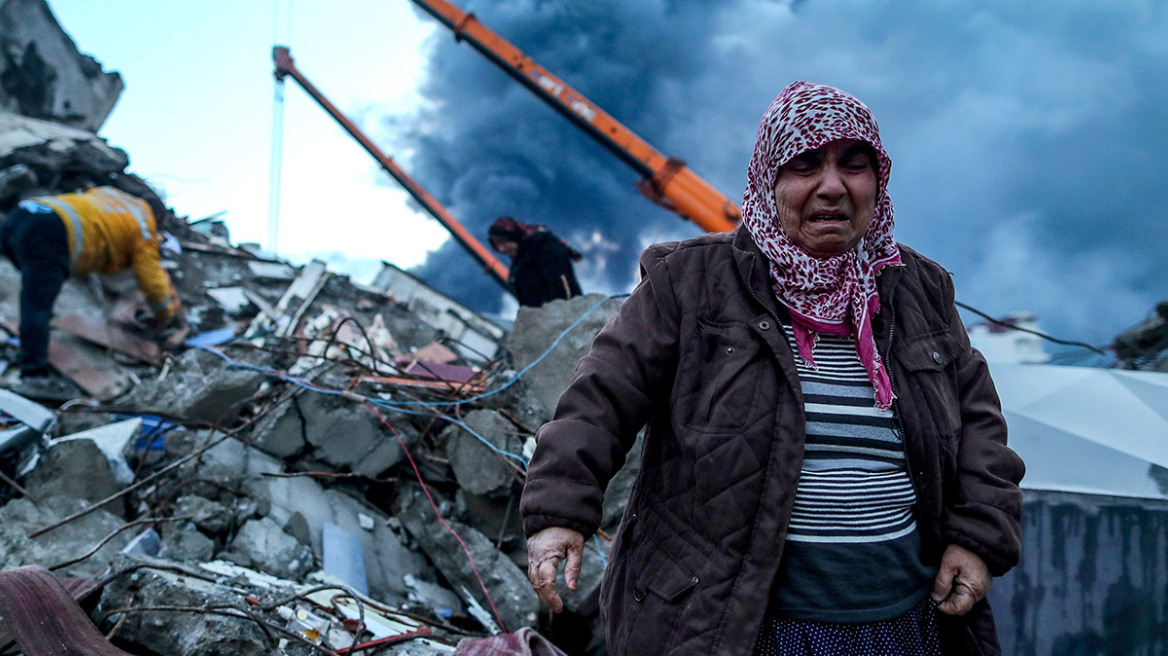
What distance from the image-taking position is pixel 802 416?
122 centimetres

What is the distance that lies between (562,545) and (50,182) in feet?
30.5

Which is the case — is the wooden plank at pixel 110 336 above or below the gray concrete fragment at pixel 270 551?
above

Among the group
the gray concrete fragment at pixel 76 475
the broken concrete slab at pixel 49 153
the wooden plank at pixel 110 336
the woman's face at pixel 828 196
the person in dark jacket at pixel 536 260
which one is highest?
the broken concrete slab at pixel 49 153

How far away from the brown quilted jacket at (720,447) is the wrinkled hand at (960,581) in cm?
3

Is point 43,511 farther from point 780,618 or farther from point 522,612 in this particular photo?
point 780,618

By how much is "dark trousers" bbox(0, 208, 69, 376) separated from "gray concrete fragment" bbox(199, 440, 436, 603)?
2788mm

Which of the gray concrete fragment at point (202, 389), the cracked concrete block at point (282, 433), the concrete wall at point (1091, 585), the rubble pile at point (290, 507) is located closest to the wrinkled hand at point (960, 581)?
the concrete wall at point (1091, 585)

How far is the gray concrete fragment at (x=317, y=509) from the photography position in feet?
9.96

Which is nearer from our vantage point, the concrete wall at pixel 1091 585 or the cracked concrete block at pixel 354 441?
the concrete wall at pixel 1091 585

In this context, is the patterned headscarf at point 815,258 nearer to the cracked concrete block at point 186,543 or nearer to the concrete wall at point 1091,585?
the concrete wall at point 1091,585

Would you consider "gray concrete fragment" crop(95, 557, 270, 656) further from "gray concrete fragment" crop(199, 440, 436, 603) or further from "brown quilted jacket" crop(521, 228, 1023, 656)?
"brown quilted jacket" crop(521, 228, 1023, 656)

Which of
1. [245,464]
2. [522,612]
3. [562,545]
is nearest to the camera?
[562,545]

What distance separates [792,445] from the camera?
3.96 ft

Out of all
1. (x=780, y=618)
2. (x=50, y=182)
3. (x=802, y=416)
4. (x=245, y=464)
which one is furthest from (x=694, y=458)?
(x=50, y=182)
